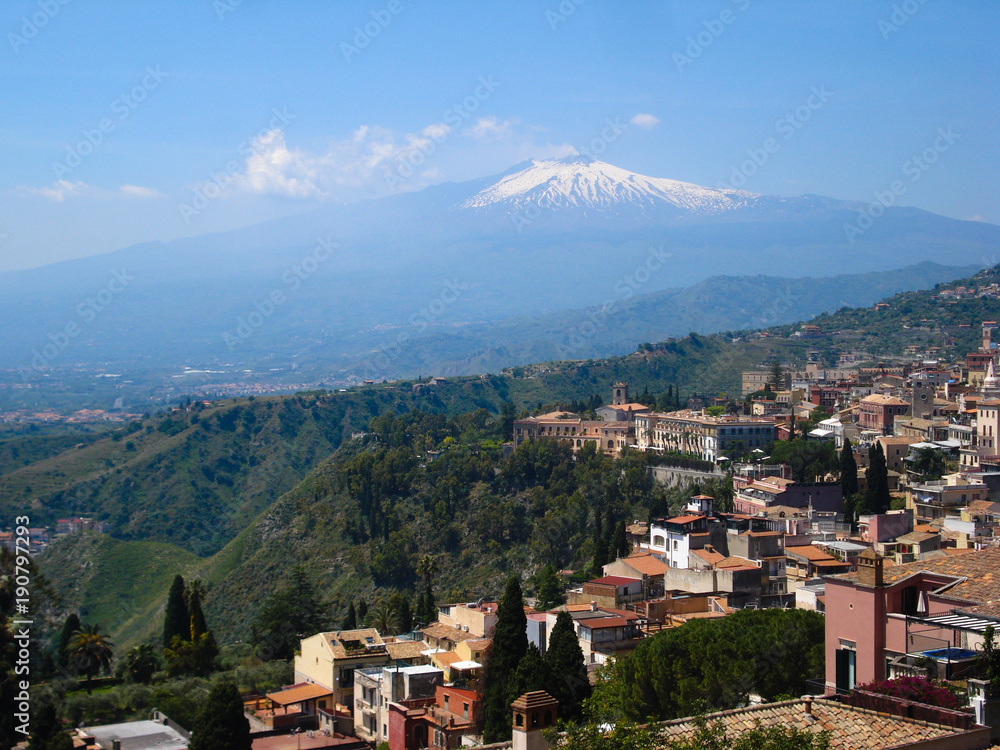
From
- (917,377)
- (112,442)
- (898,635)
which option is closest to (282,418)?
(112,442)

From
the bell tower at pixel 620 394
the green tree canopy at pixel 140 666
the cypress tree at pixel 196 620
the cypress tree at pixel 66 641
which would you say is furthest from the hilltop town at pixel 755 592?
the cypress tree at pixel 66 641

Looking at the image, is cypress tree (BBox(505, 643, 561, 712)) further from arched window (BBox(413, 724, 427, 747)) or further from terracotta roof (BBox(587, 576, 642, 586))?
terracotta roof (BBox(587, 576, 642, 586))

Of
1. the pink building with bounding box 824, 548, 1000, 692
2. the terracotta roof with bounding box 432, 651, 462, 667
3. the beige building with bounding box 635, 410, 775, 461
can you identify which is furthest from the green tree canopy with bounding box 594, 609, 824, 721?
the beige building with bounding box 635, 410, 775, 461

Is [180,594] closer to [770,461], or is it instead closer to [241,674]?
[241,674]

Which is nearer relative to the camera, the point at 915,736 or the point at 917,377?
the point at 915,736

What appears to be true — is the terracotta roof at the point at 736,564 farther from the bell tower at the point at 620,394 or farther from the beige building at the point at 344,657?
the bell tower at the point at 620,394

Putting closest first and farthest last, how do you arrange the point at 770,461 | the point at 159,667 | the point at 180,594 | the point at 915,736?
the point at 915,736 → the point at 159,667 → the point at 180,594 → the point at 770,461

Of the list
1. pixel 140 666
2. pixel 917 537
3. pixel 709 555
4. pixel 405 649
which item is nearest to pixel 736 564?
pixel 709 555
